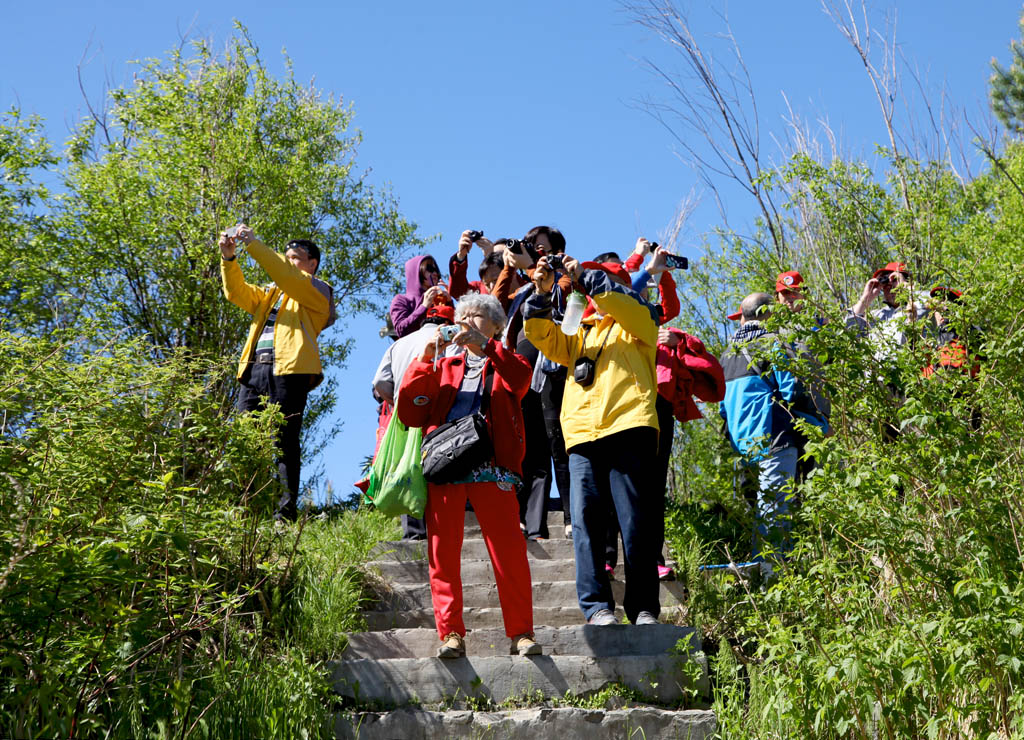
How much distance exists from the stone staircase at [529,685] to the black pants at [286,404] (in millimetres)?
1584

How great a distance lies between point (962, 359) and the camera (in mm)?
4734

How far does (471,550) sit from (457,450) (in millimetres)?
1819

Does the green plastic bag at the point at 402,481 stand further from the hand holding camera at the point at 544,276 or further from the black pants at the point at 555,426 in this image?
the black pants at the point at 555,426

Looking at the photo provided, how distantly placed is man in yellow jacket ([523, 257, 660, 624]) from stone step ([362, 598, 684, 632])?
66 centimetres

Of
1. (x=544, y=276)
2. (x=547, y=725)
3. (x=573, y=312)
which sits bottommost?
(x=547, y=725)

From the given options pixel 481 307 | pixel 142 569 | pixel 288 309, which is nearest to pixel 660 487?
pixel 481 307

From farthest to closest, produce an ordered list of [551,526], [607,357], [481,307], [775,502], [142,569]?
[551,526]
[775,502]
[607,357]
[481,307]
[142,569]

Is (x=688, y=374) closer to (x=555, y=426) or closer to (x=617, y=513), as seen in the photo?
(x=555, y=426)

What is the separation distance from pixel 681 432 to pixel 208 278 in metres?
7.15

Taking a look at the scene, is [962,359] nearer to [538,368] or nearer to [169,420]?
[538,368]

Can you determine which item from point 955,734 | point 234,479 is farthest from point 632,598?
point 234,479

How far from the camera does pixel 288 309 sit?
748 cm

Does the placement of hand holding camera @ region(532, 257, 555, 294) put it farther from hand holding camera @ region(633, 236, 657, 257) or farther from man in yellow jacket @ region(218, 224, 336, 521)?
man in yellow jacket @ region(218, 224, 336, 521)

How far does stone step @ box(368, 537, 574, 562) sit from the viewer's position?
662 centimetres
